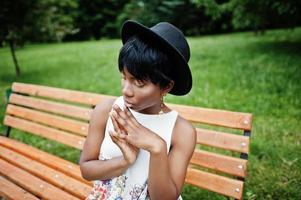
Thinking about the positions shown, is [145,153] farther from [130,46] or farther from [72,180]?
[72,180]

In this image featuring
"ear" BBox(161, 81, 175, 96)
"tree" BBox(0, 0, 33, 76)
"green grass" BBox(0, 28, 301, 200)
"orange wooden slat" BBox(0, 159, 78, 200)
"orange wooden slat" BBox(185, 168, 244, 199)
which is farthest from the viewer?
"tree" BBox(0, 0, 33, 76)

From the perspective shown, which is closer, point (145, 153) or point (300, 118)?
point (145, 153)

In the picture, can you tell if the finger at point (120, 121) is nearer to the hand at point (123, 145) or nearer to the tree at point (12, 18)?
the hand at point (123, 145)

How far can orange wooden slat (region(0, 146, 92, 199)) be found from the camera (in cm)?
267

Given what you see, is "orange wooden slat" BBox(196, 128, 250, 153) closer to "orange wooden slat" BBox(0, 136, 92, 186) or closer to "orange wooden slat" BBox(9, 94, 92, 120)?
"orange wooden slat" BBox(0, 136, 92, 186)

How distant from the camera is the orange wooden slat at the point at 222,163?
2.35 m

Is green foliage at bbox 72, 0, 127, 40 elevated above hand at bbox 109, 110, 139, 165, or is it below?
below

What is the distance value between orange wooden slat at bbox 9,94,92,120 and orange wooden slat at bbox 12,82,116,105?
67mm

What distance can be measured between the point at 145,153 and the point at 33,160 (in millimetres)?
1728

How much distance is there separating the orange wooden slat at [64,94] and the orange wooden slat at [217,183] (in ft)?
3.17

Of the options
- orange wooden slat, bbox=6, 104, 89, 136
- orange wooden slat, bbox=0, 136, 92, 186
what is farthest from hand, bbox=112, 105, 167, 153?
orange wooden slat, bbox=6, 104, 89, 136

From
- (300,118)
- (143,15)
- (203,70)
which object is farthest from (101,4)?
(300,118)

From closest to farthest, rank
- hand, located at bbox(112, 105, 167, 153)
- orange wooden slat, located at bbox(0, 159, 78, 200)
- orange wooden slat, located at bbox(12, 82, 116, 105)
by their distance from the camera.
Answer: hand, located at bbox(112, 105, 167, 153), orange wooden slat, located at bbox(0, 159, 78, 200), orange wooden slat, located at bbox(12, 82, 116, 105)

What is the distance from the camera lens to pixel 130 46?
67.2 inches
